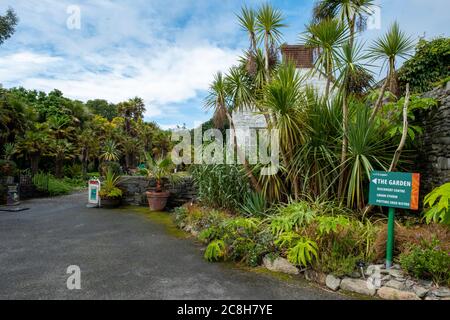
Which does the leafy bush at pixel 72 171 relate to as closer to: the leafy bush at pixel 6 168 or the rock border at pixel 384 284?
the leafy bush at pixel 6 168

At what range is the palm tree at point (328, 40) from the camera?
14.8 feet

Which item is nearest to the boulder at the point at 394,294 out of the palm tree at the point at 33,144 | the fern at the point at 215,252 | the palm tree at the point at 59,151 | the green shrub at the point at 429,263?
the green shrub at the point at 429,263

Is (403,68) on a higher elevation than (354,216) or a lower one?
higher

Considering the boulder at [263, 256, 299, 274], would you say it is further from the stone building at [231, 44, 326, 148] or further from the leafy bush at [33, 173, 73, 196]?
the leafy bush at [33, 173, 73, 196]

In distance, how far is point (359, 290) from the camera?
2895 mm

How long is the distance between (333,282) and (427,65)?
21.9 ft

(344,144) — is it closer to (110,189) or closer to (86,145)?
(110,189)

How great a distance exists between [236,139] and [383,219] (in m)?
2.99

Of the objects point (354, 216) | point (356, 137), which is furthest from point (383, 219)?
point (356, 137)

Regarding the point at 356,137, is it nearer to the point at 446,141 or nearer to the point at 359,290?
the point at 446,141

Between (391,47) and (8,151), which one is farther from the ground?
(391,47)

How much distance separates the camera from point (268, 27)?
218 inches

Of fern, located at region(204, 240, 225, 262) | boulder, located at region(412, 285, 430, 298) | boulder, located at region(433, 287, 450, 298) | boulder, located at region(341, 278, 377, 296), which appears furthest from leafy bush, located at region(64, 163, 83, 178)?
boulder, located at region(433, 287, 450, 298)

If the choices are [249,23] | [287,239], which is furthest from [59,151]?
[287,239]
